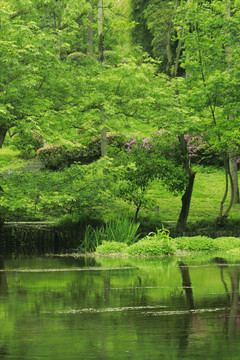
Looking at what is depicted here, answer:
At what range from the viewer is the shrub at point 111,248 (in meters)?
18.6

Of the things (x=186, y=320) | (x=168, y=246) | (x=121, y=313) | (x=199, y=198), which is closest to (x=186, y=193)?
(x=168, y=246)

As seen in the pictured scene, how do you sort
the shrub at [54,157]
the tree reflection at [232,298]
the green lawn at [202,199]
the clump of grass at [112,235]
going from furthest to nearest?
the shrub at [54,157] < the green lawn at [202,199] < the clump of grass at [112,235] < the tree reflection at [232,298]

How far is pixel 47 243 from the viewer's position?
21.0 metres

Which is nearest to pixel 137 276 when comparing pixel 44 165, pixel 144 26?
pixel 44 165

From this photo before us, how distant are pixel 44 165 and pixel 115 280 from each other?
22.8m

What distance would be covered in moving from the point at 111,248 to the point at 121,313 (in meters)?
10.8

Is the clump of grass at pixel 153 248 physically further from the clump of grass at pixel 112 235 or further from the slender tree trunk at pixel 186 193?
the slender tree trunk at pixel 186 193

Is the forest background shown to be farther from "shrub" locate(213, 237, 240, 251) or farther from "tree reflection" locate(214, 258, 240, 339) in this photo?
"tree reflection" locate(214, 258, 240, 339)

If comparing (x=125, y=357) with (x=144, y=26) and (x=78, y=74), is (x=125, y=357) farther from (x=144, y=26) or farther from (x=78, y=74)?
(x=144, y=26)

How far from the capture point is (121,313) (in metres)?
7.91

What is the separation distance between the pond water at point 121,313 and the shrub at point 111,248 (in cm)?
448

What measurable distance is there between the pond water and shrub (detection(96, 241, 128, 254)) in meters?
4.48

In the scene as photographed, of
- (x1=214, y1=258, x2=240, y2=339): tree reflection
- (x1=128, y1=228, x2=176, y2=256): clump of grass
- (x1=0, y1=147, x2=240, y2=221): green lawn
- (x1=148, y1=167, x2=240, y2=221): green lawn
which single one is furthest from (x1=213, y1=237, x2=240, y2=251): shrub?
(x1=214, y1=258, x2=240, y2=339): tree reflection

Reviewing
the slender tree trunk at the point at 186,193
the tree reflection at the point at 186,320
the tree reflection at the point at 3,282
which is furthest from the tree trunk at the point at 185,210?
the tree reflection at the point at 186,320
